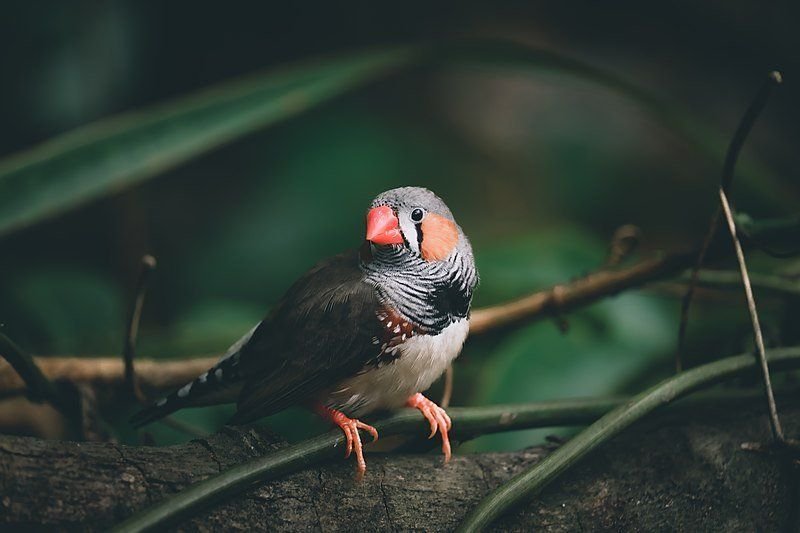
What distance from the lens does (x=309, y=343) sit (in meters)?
0.81

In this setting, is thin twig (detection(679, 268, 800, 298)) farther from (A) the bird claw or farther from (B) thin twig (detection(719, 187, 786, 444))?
(A) the bird claw

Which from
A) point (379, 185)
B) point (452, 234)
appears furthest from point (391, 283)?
point (379, 185)

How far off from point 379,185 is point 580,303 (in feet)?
2.64

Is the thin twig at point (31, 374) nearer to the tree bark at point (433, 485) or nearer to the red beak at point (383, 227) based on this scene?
the tree bark at point (433, 485)

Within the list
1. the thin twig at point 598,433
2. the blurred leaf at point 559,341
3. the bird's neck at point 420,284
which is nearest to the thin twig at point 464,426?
the thin twig at point 598,433

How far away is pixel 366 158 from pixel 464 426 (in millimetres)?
1191

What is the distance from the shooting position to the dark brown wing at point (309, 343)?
81cm

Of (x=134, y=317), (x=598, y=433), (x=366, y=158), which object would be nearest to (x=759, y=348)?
(x=598, y=433)

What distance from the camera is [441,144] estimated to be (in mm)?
2312

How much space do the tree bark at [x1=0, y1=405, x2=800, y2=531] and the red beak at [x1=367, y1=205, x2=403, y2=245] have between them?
9.0 inches

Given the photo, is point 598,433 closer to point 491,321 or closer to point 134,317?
point 491,321

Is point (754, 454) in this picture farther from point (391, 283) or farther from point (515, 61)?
point (515, 61)

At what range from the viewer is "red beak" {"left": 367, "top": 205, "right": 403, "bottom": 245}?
2.49 feet

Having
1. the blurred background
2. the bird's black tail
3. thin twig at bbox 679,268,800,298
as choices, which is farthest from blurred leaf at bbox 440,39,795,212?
the bird's black tail
